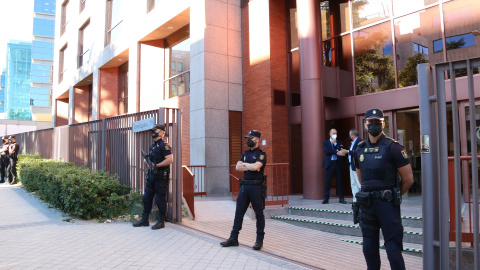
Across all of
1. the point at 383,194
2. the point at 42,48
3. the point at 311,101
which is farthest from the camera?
the point at 42,48

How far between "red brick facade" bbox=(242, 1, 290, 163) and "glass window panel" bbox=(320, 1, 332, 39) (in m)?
1.45

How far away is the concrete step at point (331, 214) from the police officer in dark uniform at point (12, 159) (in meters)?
11.5

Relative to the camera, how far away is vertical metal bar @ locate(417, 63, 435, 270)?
3467 mm

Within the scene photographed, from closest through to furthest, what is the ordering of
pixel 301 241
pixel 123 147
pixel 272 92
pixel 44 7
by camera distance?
pixel 301 241 → pixel 123 147 → pixel 272 92 → pixel 44 7

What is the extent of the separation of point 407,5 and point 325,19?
2.64 meters

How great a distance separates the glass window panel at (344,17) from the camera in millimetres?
11430

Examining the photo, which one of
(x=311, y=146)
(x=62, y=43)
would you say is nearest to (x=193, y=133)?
(x=311, y=146)

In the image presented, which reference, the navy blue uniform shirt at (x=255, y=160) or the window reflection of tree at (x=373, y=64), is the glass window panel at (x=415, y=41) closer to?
the window reflection of tree at (x=373, y=64)

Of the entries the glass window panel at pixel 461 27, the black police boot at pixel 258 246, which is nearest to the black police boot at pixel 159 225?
the black police boot at pixel 258 246

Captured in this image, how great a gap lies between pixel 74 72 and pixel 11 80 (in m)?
93.6

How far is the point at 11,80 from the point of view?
102 meters

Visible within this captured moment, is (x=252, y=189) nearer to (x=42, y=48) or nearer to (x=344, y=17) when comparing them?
(x=344, y=17)

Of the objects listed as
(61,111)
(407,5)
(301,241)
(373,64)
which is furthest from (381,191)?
(61,111)

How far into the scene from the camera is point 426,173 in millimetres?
3500
